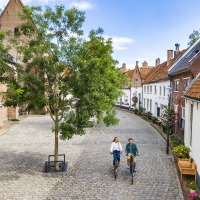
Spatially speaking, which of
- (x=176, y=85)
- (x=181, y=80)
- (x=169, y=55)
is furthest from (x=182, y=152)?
(x=169, y=55)

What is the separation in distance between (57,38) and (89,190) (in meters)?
7.37

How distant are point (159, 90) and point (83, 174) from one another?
2335 centimetres

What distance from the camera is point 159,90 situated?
34750 mm

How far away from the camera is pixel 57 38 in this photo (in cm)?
1372

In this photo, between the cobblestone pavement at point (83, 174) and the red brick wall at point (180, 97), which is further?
the red brick wall at point (180, 97)

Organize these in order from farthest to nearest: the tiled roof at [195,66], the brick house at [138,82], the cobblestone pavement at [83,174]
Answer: the brick house at [138,82] → the tiled roof at [195,66] → the cobblestone pavement at [83,174]

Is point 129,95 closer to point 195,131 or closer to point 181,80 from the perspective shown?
point 181,80

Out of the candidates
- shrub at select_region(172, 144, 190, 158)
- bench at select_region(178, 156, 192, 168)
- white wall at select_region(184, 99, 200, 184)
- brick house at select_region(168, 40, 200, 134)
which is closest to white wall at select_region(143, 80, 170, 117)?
brick house at select_region(168, 40, 200, 134)

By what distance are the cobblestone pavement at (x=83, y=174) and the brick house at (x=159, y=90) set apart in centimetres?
1129

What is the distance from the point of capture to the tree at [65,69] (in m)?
12.8

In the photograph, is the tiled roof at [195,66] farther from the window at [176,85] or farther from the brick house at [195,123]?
the brick house at [195,123]

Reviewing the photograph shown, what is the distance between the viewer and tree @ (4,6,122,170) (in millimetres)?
12805

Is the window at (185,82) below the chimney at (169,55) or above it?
below

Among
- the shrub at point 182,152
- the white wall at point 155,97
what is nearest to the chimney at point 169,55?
the white wall at point 155,97
